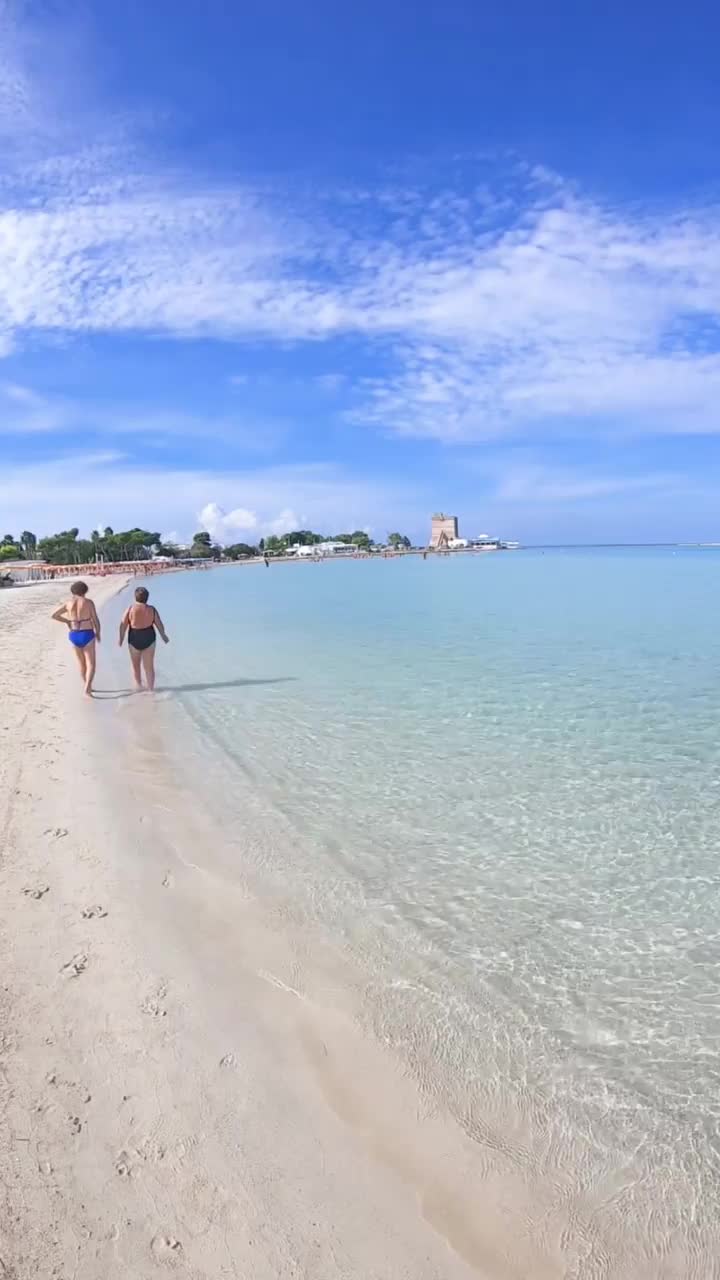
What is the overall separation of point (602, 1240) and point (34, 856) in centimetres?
470

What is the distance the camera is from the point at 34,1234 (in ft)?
8.64

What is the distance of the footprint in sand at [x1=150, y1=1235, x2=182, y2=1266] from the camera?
2580mm

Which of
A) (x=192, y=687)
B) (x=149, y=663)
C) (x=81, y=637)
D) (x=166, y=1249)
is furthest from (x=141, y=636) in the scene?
(x=166, y=1249)

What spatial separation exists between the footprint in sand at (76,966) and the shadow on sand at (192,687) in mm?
8751

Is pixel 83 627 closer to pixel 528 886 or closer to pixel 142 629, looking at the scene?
pixel 142 629

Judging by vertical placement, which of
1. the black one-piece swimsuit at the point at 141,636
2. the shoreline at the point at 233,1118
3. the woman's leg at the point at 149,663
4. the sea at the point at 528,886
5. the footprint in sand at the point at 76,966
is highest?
the black one-piece swimsuit at the point at 141,636

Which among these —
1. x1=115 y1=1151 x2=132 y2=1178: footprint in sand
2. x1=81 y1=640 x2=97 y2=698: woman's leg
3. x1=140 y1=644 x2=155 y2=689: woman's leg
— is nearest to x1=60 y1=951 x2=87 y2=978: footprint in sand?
x1=115 y1=1151 x2=132 y2=1178: footprint in sand

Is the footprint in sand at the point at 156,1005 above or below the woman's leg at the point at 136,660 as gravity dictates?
below

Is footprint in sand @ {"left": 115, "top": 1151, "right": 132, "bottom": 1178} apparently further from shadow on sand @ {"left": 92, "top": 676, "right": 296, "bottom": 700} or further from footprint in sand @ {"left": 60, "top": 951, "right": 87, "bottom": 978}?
shadow on sand @ {"left": 92, "top": 676, "right": 296, "bottom": 700}

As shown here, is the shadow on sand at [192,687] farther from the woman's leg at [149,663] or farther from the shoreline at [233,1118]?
the shoreline at [233,1118]

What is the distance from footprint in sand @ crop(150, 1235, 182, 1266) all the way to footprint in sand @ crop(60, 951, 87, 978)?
6.02 feet

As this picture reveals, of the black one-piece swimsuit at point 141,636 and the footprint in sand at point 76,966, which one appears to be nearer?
the footprint in sand at point 76,966

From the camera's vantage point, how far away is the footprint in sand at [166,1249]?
2580 millimetres

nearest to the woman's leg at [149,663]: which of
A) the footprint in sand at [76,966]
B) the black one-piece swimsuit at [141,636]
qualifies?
the black one-piece swimsuit at [141,636]
